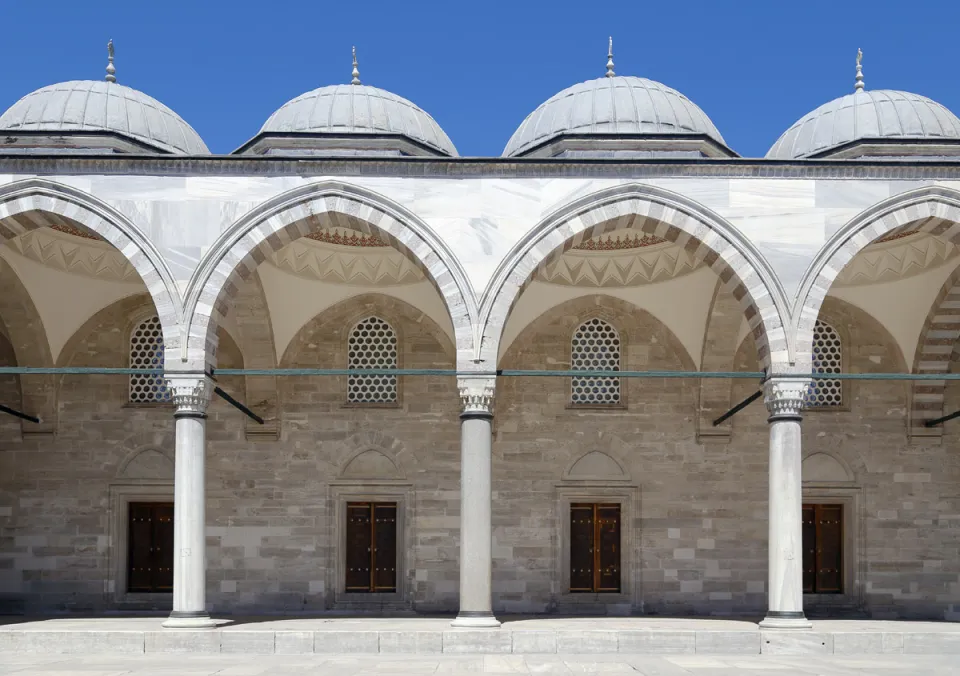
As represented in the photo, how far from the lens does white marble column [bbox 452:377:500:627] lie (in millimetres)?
12133

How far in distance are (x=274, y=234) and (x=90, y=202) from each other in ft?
6.12

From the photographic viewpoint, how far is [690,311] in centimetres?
1580

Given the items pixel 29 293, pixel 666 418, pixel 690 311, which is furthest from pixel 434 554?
pixel 29 293

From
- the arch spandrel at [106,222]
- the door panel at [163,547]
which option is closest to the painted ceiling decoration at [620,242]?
the arch spandrel at [106,222]

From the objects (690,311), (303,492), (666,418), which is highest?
(690,311)

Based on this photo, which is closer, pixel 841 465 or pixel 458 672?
pixel 458 672

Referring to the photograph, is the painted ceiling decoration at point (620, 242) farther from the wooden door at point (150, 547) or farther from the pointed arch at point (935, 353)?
the wooden door at point (150, 547)

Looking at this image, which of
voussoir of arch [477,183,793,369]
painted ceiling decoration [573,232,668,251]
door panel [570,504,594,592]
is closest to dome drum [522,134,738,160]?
painted ceiling decoration [573,232,668,251]

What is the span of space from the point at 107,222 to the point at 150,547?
205 inches

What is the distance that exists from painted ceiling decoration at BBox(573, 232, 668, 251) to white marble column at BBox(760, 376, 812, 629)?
348 cm

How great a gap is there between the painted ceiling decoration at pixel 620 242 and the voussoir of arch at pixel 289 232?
3492mm

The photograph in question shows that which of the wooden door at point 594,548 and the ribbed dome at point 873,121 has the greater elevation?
the ribbed dome at point 873,121

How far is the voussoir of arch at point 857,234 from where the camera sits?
40.7 feet

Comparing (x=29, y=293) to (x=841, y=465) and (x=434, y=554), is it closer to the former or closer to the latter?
(x=434, y=554)
